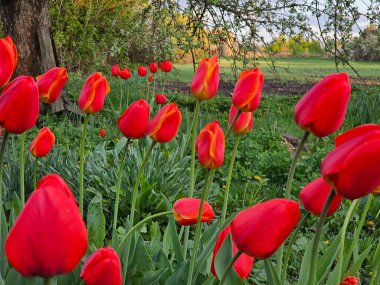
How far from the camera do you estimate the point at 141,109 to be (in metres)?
1.35

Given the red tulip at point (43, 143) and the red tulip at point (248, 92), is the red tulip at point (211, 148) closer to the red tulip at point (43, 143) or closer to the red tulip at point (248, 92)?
the red tulip at point (248, 92)

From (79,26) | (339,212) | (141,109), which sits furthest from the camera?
(79,26)

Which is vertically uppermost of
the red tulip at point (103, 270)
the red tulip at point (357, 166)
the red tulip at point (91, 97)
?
the red tulip at point (357, 166)

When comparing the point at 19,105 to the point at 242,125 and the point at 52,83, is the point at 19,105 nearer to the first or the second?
the point at 52,83

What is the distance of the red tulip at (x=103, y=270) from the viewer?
784 millimetres

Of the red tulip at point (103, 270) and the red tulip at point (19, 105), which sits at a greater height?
the red tulip at point (19, 105)

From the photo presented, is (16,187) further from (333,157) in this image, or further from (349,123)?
(349,123)

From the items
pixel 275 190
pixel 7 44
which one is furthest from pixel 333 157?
pixel 275 190

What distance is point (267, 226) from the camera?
2.62 feet

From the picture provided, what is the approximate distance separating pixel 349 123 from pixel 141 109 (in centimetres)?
485

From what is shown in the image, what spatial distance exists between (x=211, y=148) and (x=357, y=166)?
41 centimetres

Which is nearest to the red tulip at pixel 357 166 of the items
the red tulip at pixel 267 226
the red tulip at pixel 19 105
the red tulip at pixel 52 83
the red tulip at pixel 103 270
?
the red tulip at pixel 267 226

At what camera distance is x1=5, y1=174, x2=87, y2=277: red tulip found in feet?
1.91

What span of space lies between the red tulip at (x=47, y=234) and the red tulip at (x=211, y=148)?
0.52 metres
